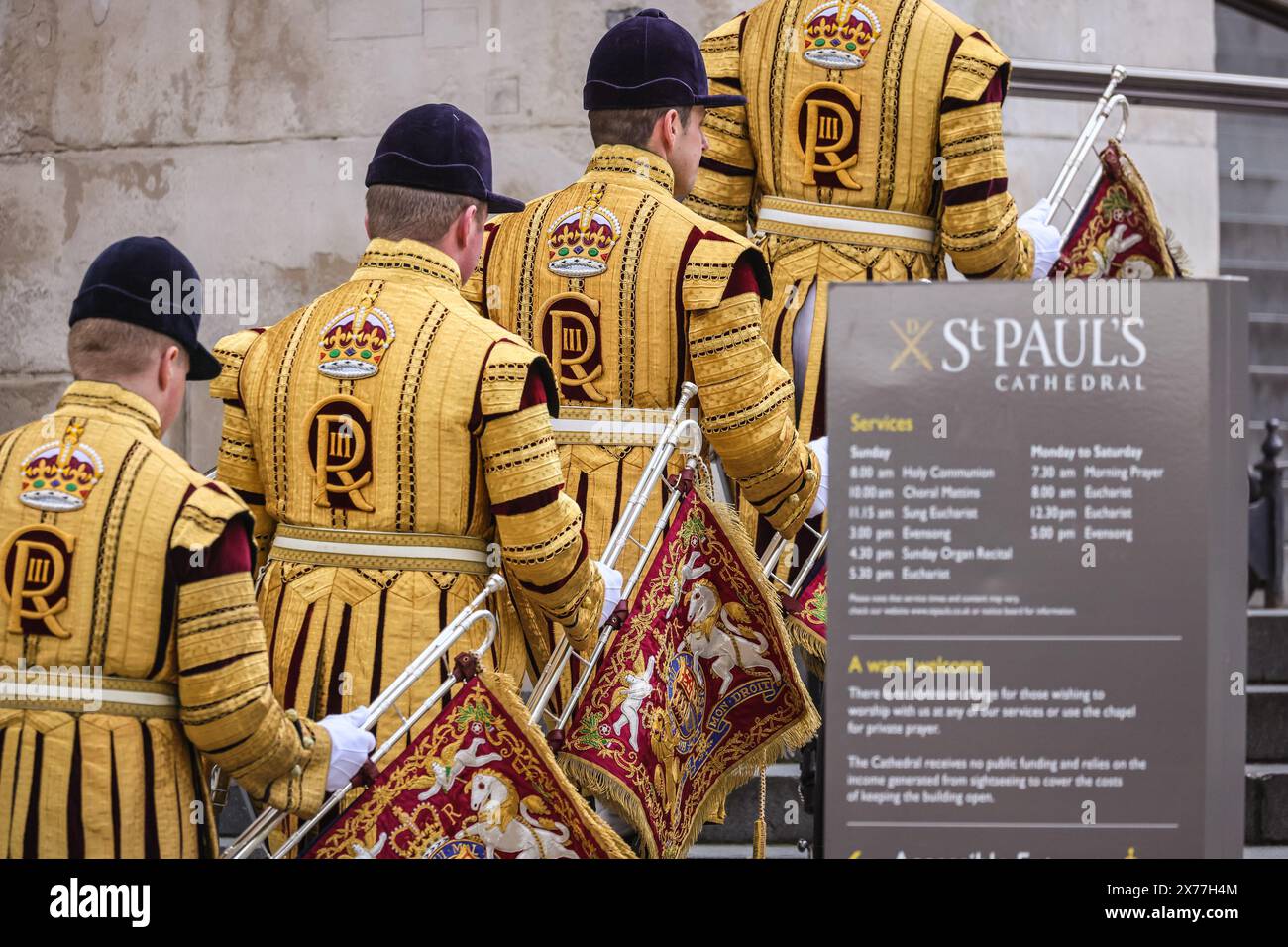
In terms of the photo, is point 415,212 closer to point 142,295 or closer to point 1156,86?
point 142,295

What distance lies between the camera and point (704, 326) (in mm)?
4844

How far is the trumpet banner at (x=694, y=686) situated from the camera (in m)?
4.62

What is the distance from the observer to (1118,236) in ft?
20.0

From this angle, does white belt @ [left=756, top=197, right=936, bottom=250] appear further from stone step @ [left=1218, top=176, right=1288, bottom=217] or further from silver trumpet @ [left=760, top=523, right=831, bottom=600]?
stone step @ [left=1218, top=176, right=1288, bottom=217]

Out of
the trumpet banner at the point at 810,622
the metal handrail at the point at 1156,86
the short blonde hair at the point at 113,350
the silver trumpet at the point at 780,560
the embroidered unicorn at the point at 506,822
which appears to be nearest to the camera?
the short blonde hair at the point at 113,350

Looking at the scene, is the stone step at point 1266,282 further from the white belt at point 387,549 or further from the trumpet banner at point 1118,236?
the white belt at point 387,549

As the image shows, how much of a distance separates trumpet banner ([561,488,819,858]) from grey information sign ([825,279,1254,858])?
5.29ft

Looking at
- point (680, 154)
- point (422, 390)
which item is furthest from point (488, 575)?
point (680, 154)

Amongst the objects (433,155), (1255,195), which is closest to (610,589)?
(433,155)

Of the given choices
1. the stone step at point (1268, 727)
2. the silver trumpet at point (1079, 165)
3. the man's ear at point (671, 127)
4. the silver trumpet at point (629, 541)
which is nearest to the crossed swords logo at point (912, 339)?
the silver trumpet at point (629, 541)

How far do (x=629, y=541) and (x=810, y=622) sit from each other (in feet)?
1.87

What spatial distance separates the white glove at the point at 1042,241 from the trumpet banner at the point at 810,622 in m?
1.20
